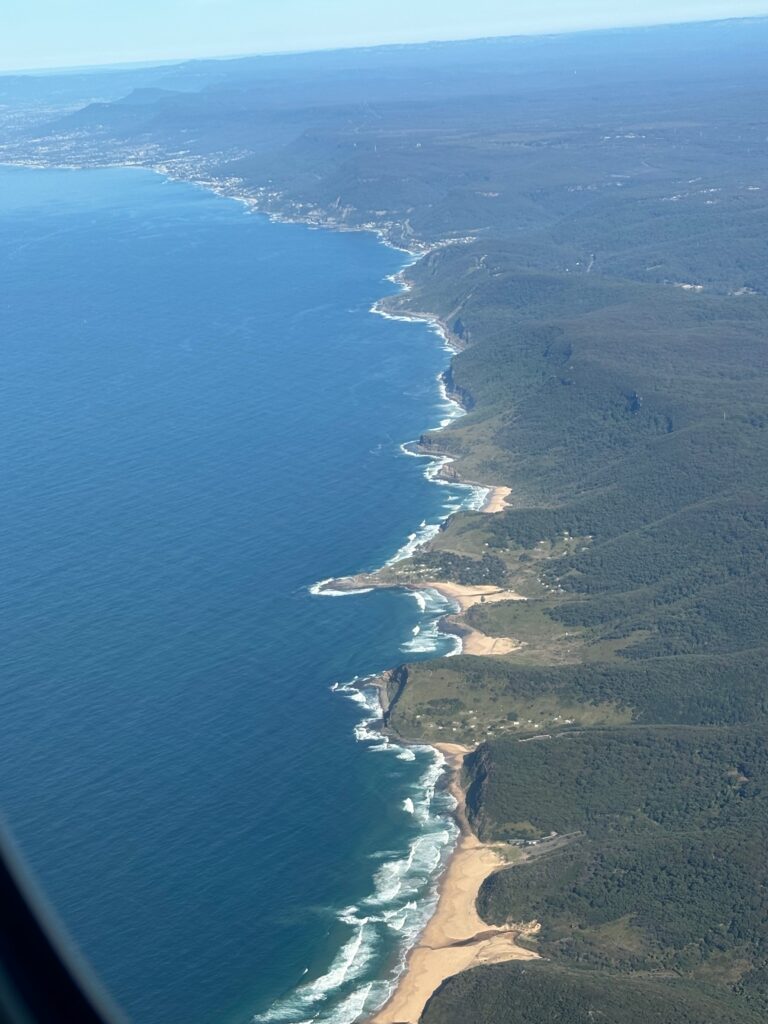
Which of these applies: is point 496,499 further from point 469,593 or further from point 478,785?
point 478,785

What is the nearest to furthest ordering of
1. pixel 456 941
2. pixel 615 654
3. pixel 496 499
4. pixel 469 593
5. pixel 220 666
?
1. pixel 456 941
2. pixel 220 666
3. pixel 615 654
4. pixel 469 593
5. pixel 496 499

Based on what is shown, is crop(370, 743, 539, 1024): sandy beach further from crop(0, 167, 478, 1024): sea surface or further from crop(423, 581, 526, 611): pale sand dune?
crop(423, 581, 526, 611): pale sand dune

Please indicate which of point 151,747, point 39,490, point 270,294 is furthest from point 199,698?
point 270,294

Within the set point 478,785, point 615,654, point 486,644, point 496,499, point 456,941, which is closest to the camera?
point 456,941

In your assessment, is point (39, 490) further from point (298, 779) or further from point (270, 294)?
point (270, 294)

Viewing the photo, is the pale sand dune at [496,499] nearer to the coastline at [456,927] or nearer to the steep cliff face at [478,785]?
the coastline at [456,927]

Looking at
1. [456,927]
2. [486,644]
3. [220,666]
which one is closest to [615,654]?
[486,644]
